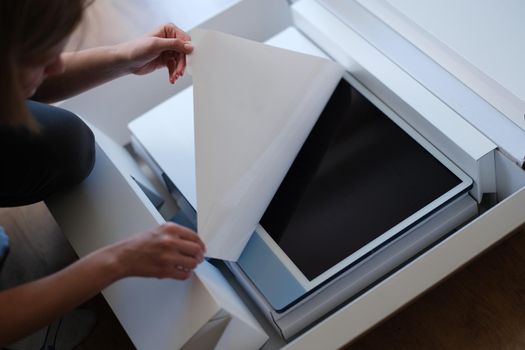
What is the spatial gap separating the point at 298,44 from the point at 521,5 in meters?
0.36

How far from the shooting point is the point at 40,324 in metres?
0.68

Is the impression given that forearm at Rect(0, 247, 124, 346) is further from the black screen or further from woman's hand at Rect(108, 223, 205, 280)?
the black screen

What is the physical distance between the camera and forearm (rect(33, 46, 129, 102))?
89cm

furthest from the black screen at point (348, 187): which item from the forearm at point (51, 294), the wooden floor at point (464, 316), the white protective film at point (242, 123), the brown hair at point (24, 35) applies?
the brown hair at point (24, 35)

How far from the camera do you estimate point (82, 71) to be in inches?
35.3

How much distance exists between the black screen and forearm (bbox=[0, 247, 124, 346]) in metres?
0.27

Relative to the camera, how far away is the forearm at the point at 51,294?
67cm

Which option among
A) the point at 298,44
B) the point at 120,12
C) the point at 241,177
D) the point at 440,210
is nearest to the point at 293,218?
the point at 241,177

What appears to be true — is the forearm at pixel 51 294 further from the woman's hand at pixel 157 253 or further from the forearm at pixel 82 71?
the forearm at pixel 82 71

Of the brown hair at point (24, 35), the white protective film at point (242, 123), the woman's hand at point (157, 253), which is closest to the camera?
the brown hair at point (24, 35)

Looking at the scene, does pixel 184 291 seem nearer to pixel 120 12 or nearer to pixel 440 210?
pixel 440 210

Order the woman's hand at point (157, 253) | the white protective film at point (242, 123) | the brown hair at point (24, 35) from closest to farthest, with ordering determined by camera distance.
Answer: the brown hair at point (24, 35), the woman's hand at point (157, 253), the white protective film at point (242, 123)

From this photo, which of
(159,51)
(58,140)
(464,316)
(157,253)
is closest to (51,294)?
(157,253)

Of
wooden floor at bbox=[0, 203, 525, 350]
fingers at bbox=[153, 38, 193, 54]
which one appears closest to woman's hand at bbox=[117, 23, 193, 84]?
fingers at bbox=[153, 38, 193, 54]
